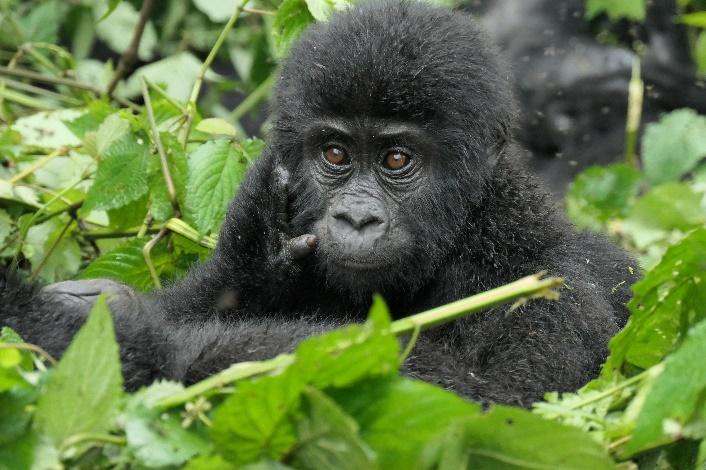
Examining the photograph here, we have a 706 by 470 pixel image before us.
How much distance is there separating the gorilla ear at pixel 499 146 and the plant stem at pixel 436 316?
132cm

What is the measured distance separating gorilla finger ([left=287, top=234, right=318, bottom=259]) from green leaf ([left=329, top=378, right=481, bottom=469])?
3.90 ft

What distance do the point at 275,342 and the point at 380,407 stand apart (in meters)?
0.67

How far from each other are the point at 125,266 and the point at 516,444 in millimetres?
1907

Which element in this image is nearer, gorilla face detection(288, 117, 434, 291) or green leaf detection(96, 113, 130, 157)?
gorilla face detection(288, 117, 434, 291)

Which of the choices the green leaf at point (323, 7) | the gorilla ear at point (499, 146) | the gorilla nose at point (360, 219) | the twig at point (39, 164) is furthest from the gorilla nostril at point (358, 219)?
the twig at point (39, 164)

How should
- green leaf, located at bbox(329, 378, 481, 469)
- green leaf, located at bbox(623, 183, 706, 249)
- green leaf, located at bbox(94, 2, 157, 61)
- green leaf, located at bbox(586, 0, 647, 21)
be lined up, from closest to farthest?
green leaf, located at bbox(329, 378, 481, 469) → green leaf, located at bbox(623, 183, 706, 249) → green leaf, located at bbox(586, 0, 647, 21) → green leaf, located at bbox(94, 2, 157, 61)

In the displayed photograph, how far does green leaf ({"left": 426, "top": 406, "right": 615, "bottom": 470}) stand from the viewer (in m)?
1.81

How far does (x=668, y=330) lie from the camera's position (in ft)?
7.70

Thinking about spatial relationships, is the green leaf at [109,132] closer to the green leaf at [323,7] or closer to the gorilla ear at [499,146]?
the green leaf at [323,7]

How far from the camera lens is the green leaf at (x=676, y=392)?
6.12ft

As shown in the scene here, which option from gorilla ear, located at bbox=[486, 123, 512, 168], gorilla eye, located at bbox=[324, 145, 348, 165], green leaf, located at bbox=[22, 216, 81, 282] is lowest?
green leaf, located at bbox=[22, 216, 81, 282]

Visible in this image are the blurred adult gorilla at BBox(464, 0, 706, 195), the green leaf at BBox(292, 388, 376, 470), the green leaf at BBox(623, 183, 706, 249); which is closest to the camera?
the green leaf at BBox(292, 388, 376, 470)

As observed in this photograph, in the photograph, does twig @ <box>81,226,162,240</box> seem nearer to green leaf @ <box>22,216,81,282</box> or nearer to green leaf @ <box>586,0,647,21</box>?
green leaf @ <box>22,216,81,282</box>

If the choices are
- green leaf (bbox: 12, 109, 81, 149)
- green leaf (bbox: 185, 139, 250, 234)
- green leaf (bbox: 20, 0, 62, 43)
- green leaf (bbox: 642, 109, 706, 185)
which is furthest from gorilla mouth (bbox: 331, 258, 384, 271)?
green leaf (bbox: 20, 0, 62, 43)
